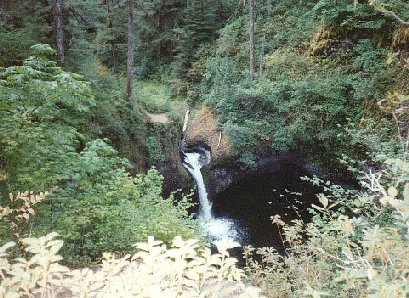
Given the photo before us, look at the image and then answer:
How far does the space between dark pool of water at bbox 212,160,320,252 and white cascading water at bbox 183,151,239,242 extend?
40 centimetres

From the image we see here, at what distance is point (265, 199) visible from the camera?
1538 centimetres

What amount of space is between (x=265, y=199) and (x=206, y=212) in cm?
310

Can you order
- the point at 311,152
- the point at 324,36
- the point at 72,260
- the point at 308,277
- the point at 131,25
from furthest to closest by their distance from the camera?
the point at 324,36, the point at 311,152, the point at 131,25, the point at 72,260, the point at 308,277

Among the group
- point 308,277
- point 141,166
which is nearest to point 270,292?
point 308,277

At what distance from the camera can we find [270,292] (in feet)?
15.3

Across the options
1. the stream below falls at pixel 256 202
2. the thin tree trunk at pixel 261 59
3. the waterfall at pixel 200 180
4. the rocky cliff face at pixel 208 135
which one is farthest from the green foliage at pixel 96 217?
the thin tree trunk at pixel 261 59

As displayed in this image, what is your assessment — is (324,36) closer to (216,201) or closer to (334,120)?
(334,120)

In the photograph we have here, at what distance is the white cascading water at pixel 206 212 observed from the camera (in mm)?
13742

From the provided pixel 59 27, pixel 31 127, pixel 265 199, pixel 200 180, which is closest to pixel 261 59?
pixel 200 180

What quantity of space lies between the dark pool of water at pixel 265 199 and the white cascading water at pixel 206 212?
1.31 feet

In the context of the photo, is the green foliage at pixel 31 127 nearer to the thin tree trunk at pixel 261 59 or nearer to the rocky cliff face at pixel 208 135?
the rocky cliff face at pixel 208 135

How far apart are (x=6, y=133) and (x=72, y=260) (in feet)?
8.16

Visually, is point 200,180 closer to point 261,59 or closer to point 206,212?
point 206,212

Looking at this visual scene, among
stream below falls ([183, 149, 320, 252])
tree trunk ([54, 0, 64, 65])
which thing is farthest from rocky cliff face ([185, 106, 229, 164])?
tree trunk ([54, 0, 64, 65])
